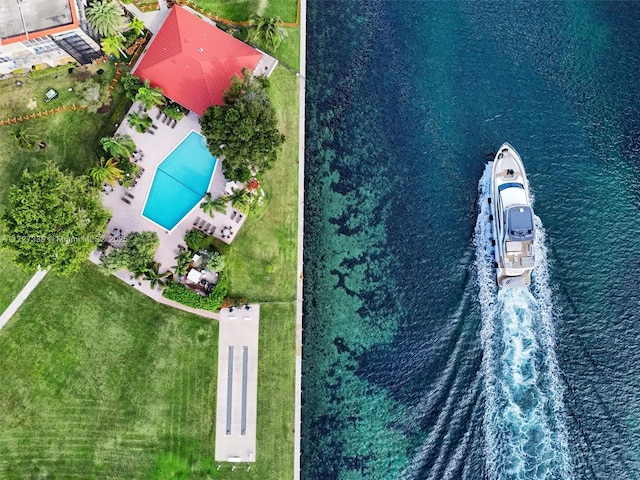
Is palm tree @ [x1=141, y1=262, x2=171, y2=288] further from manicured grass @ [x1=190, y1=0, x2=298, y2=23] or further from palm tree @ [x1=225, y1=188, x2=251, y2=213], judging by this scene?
manicured grass @ [x1=190, y1=0, x2=298, y2=23]

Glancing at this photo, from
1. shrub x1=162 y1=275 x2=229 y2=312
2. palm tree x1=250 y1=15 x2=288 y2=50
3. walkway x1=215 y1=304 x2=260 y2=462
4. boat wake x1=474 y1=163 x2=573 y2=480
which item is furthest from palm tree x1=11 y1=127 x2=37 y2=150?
boat wake x1=474 y1=163 x2=573 y2=480

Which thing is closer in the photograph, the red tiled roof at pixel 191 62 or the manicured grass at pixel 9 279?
the manicured grass at pixel 9 279

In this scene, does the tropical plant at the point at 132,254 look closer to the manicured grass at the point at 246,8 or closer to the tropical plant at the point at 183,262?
the tropical plant at the point at 183,262

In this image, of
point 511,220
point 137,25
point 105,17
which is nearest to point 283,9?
point 137,25

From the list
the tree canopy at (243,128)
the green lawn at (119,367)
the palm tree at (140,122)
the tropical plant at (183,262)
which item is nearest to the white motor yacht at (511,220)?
the green lawn at (119,367)

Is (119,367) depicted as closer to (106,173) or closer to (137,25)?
(106,173)

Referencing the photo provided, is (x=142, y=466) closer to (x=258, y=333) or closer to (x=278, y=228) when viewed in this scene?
(x=258, y=333)

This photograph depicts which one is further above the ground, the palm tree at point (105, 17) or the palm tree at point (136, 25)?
the palm tree at point (136, 25)
